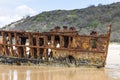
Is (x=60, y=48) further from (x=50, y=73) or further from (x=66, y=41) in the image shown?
(x=50, y=73)

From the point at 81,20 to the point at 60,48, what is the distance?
1450 inches

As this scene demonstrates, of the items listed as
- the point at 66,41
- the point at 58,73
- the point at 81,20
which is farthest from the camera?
the point at 81,20

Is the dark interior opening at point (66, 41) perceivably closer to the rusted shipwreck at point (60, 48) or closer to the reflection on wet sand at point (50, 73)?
the rusted shipwreck at point (60, 48)

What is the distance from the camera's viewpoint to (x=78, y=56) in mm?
23703

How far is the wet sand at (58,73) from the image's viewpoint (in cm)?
1955

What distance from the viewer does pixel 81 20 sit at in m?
60.7

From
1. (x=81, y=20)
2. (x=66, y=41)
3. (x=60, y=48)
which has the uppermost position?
(x=66, y=41)

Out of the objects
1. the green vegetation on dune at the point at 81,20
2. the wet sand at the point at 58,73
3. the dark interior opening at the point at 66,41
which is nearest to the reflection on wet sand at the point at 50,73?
the wet sand at the point at 58,73

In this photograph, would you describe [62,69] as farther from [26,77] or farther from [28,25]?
[28,25]

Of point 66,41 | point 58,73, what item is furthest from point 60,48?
point 58,73

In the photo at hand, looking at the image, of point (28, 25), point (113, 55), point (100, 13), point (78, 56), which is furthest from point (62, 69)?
point (28, 25)

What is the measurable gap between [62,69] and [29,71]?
1827 mm

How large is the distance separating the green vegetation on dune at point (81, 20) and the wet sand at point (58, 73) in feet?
74.5

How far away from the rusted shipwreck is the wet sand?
1.90 ft
